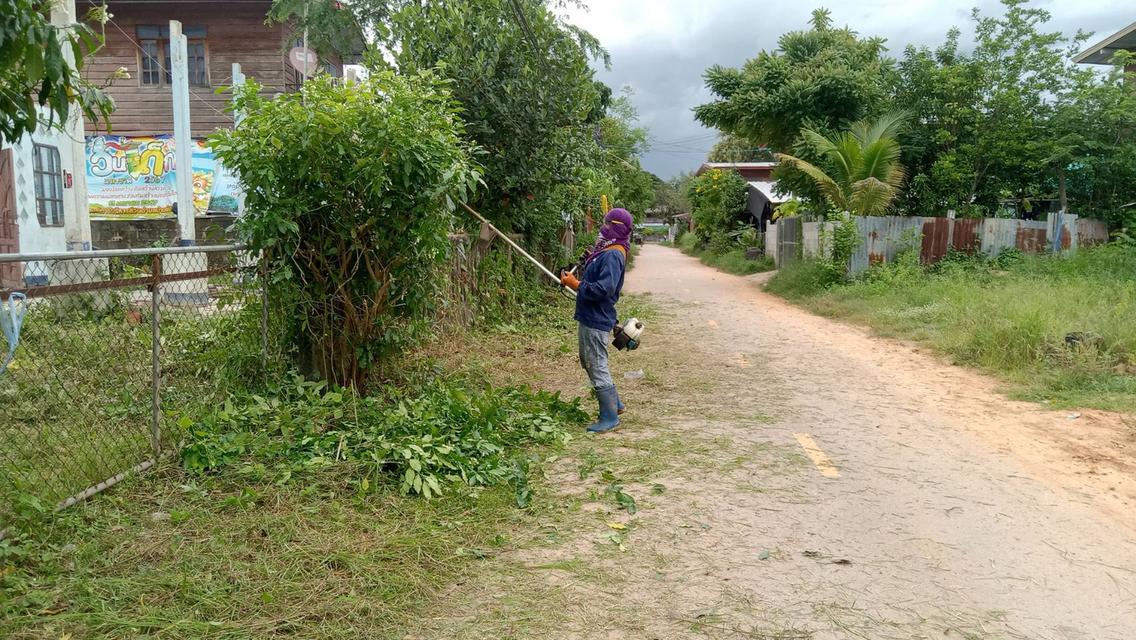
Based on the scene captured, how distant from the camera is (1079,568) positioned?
3.91 metres

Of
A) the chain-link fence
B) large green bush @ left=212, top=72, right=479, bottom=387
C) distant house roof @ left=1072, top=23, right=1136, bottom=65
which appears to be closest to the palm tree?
distant house roof @ left=1072, top=23, right=1136, bottom=65

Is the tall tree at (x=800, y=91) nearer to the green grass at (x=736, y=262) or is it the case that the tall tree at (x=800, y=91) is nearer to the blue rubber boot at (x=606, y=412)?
the green grass at (x=736, y=262)

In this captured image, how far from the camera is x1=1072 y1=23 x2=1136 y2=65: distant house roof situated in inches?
865

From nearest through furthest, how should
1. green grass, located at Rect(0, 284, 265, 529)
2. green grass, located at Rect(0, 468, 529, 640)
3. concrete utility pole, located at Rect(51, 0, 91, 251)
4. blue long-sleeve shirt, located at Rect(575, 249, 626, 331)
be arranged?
1. green grass, located at Rect(0, 468, 529, 640)
2. green grass, located at Rect(0, 284, 265, 529)
3. blue long-sleeve shirt, located at Rect(575, 249, 626, 331)
4. concrete utility pole, located at Rect(51, 0, 91, 251)

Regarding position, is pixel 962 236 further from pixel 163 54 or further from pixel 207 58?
pixel 163 54

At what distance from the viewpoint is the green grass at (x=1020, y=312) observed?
7.99 meters

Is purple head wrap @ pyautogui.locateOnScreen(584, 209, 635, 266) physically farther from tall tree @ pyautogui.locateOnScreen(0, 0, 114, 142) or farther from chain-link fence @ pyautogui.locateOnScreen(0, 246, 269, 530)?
tall tree @ pyautogui.locateOnScreen(0, 0, 114, 142)

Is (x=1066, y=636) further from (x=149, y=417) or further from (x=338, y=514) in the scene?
(x=149, y=417)

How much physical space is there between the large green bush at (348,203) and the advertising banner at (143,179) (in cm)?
1366

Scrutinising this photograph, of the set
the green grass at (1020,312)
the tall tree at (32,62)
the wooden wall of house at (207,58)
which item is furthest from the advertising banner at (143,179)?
the tall tree at (32,62)

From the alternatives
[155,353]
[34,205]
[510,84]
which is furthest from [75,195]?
[155,353]

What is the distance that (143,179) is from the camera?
60.1 ft

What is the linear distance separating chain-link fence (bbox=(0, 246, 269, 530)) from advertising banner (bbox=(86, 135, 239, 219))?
12.6 m

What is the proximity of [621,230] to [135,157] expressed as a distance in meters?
16.2
